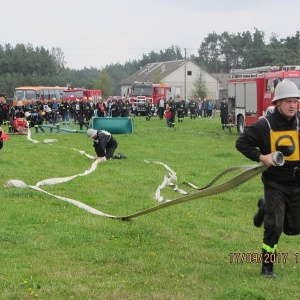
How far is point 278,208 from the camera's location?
6.26m

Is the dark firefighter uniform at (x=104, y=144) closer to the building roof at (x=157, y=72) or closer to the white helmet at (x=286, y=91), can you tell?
the white helmet at (x=286, y=91)

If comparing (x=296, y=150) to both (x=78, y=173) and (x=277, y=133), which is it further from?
(x=78, y=173)

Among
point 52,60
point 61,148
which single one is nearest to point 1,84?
point 52,60

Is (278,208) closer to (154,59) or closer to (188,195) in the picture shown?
(188,195)

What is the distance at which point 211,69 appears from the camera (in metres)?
148

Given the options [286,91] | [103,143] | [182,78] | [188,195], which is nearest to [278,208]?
[188,195]

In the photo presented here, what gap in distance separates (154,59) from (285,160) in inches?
6191

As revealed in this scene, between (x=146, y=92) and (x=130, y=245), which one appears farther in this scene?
(x=146, y=92)

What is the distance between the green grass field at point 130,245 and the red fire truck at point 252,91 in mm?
12967

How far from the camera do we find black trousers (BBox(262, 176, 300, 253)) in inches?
247

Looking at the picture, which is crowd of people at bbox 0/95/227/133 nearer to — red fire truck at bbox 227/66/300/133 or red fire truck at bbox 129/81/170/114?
red fire truck at bbox 227/66/300/133

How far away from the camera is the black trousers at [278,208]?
20.6 ft
